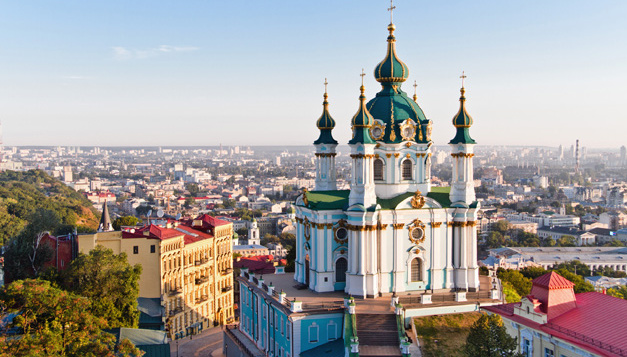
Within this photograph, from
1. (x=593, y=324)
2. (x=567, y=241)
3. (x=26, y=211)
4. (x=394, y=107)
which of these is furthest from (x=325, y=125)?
(x=567, y=241)

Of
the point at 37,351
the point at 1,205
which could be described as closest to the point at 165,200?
the point at 1,205

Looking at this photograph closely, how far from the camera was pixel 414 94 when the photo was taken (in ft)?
98.6

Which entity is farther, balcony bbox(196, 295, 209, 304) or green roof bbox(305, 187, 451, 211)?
balcony bbox(196, 295, 209, 304)

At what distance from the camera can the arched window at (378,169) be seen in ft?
89.7

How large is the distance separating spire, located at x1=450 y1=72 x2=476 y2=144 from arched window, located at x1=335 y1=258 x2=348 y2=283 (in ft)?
23.7

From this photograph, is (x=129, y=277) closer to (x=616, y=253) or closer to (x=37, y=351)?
(x=37, y=351)

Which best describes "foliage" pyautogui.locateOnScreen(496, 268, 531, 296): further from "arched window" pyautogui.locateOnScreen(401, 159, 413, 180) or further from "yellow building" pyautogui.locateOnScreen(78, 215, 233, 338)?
"yellow building" pyautogui.locateOnScreen(78, 215, 233, 338)

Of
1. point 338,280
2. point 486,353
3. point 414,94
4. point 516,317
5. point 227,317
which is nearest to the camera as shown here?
point 486,353

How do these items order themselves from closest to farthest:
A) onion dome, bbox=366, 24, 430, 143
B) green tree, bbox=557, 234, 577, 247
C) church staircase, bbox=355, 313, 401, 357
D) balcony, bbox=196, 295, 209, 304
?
church staircase, bbox=355, 313, 401, 357, onion dome, bbox=366, 24, 430, 143, balcony, bbox=196, 295, 209, 304, green tree, bbox=557, 234, 577, 247

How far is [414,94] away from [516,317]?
504 inches

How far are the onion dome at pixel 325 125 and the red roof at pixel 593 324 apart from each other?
466 inches

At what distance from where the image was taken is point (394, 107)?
2752cm

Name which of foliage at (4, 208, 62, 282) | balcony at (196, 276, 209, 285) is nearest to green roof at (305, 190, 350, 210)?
balcony at (196, 276, 209, 285)

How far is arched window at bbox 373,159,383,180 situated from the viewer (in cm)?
2734
